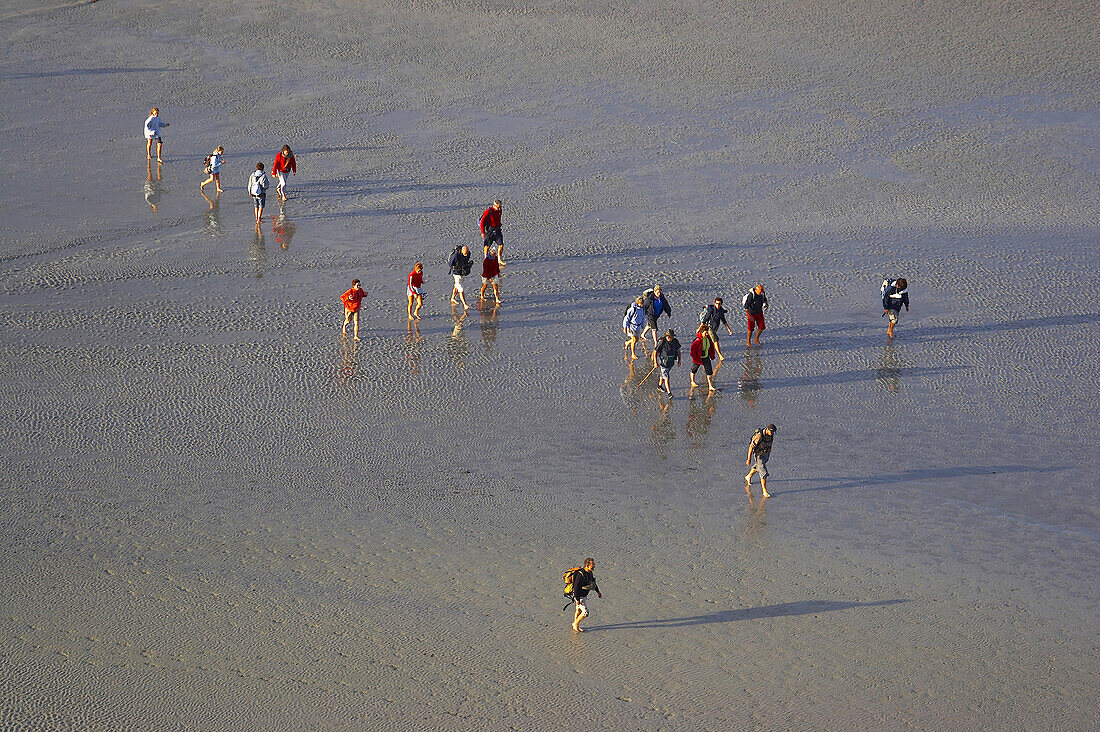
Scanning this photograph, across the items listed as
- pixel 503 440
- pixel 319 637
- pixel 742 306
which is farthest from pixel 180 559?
pixel 742 306

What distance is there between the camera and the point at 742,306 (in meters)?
20.0

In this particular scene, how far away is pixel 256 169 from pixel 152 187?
9.81ft

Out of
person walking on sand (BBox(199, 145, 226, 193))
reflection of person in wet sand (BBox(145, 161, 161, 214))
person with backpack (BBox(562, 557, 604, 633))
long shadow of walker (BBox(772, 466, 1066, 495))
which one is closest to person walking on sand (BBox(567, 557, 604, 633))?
person with backpack (BBox(562, 557, 604, 633))

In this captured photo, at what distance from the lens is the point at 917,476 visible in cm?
1531

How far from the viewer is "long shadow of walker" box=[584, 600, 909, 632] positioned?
12023 millimetres

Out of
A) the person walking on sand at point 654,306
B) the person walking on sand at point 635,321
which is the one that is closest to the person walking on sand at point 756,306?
the person walking on sand at point 654,306

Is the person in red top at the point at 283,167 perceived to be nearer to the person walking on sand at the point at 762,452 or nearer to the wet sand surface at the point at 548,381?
the wet sand surface at the point at 548,381

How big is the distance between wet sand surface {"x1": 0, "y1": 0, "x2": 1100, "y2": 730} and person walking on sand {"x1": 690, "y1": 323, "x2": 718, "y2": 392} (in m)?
0.51

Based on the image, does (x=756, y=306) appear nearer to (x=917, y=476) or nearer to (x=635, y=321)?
(x=635, y=321)

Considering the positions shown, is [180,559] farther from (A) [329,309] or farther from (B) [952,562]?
(B) [952,562]

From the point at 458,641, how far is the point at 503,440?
4.52 meters

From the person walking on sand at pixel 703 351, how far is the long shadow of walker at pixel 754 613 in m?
5.39

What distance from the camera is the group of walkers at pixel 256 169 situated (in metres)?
21.8

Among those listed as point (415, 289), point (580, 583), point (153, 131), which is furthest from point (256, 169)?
point (580, 583)
